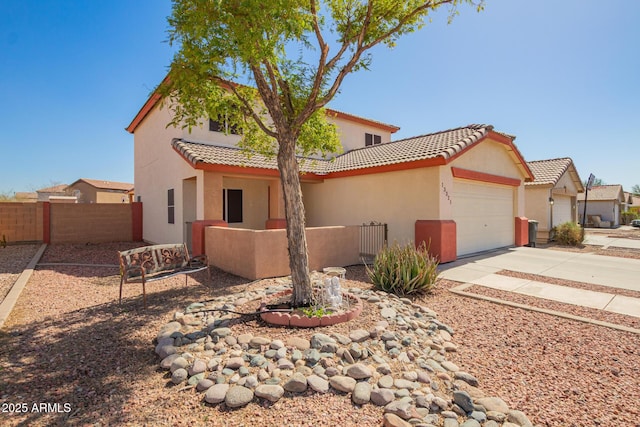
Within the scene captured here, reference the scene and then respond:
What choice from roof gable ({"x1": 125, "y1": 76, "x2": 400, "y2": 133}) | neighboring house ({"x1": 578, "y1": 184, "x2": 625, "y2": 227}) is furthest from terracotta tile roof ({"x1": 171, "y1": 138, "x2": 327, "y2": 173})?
neighboring house ({"x1": 578, "y1": 184, "x2": 625, "y2": 227})

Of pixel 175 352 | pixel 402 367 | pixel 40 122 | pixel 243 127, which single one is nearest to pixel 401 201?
pixel 243 127

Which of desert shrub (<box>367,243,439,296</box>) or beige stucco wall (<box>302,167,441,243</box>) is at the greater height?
beige stucco wall (<box>302,167,441,243</box>)

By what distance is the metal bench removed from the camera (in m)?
6.39

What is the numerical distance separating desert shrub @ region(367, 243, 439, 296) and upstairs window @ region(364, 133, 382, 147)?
540 inches

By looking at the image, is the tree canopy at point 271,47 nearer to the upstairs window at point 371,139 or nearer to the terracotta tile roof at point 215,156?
the terracotta tile roof at point 215,156

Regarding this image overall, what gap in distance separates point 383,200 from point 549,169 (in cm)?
1469

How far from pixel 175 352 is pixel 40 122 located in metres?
25.3

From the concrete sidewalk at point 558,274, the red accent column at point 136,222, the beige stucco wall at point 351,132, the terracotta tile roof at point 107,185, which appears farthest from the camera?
the terracotta tile roof at point 107,185

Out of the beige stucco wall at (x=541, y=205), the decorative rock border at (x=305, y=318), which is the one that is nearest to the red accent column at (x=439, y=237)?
the decorative rock border at (x=305, y=318)

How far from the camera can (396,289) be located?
7012 millimetres

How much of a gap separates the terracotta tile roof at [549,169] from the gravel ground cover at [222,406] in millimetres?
15883

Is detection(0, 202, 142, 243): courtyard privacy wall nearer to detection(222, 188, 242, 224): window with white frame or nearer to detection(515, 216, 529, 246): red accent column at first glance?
detection(222, 188, 242, 224): window with white frame

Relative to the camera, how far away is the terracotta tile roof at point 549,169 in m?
18.6

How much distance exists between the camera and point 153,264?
716 centimetres
